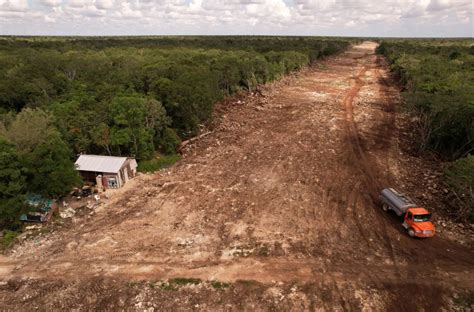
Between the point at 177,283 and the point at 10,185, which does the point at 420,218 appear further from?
the point at 10,185

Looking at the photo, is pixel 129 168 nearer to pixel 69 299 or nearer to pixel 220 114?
pixel 69 299

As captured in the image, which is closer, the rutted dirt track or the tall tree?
the rutted dirt track

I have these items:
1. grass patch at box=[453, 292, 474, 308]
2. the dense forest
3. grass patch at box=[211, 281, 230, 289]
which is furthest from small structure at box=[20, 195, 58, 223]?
grass patch at box=[453, 292, 474, 308]

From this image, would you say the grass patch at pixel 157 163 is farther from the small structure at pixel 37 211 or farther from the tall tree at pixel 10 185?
the tall tree at pixel 10 185

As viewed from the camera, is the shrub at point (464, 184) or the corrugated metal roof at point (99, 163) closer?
the shrub at point (464, 184)

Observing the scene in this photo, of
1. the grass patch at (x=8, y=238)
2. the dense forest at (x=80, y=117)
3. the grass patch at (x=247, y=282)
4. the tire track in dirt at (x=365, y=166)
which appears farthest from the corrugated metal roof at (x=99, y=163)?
the tire track in dirt at (x=365, y=166)

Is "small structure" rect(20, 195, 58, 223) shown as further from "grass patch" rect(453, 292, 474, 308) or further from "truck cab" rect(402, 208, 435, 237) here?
"grass patch" rect(453, 292, 474, 308)

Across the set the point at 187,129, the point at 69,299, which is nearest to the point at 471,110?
the point at 187,129
